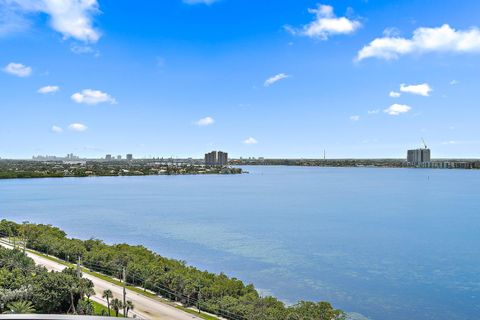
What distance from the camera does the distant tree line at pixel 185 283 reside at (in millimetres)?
14781

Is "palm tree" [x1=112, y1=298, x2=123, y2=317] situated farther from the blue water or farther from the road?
the blue water

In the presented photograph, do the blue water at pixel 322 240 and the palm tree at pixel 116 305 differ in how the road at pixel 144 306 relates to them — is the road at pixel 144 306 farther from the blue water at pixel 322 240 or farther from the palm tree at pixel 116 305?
the blue water at pixel 322 240

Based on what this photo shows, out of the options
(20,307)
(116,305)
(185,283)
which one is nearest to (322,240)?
(185,283)

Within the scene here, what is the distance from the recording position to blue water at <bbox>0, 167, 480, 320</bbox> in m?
21.7

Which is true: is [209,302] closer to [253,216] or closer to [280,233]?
[280,233]

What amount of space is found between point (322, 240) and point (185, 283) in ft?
62.6

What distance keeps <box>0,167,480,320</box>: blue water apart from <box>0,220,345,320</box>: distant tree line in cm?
446

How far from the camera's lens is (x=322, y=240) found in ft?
113

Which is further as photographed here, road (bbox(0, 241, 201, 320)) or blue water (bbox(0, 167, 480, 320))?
blue water (bbox(0, 167, 480, 320))

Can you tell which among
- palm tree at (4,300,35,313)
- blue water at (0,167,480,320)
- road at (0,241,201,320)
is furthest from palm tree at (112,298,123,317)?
blue water at (0,167,480,320)

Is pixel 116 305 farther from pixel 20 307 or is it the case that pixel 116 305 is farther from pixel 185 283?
pixel 185 283

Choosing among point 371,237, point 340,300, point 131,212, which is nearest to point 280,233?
point 371,237

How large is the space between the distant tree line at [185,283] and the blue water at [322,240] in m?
4.46

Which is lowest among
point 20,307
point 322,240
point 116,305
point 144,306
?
point 322,240
